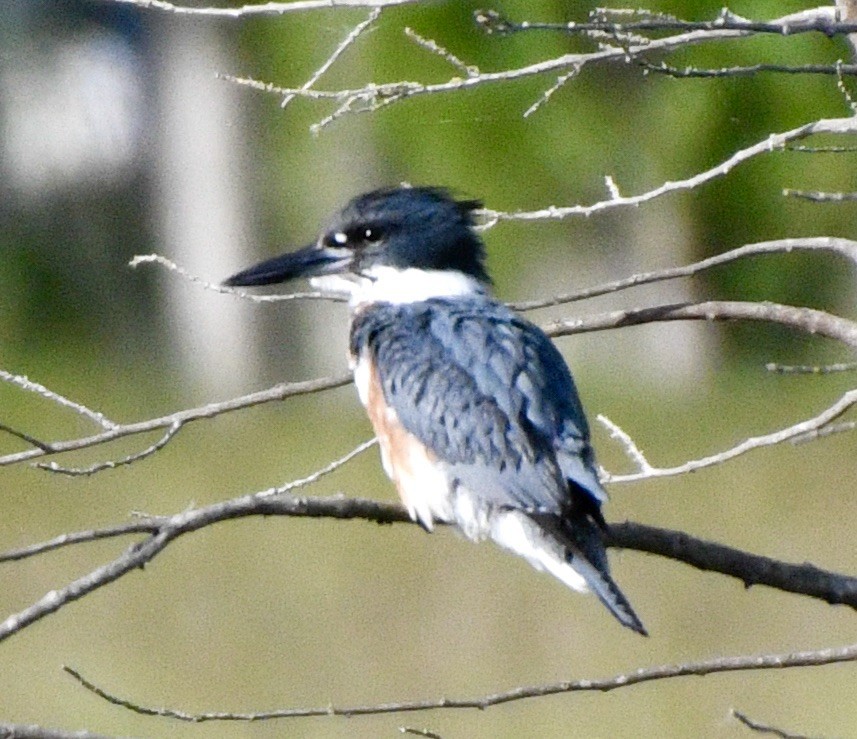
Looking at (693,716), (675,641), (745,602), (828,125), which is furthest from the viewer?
(745,602)

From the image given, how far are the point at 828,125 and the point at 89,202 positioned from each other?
903cm

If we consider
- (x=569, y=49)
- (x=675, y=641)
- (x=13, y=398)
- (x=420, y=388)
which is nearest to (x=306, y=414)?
(x=13, y=398)

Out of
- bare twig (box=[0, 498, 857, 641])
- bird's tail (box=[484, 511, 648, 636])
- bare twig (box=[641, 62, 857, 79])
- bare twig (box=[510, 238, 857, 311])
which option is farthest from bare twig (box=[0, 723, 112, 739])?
bare twig (box=[641, 62, 857, 79])

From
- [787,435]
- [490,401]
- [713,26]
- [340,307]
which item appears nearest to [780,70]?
[713,26]

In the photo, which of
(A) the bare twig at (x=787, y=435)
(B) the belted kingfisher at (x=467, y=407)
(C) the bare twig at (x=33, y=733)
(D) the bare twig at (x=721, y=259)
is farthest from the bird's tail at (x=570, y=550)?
(C) the bare twig at (x=33, y=733)

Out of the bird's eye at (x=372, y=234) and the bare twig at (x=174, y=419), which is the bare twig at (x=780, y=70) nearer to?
the bare twig at (x=174, y=419)

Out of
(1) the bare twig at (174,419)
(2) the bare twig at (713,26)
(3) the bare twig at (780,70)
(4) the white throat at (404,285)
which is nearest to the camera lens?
(2) the bare twig at (713,26)

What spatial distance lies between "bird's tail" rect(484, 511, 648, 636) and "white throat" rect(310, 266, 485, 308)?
0.46 metres

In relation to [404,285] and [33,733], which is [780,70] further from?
[33,733]

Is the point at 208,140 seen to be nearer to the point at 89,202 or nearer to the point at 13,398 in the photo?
the point at 89,202

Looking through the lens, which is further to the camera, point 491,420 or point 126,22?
point 126,22

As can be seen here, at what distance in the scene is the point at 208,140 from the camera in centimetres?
1005

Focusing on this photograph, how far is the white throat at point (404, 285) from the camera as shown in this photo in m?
2.47

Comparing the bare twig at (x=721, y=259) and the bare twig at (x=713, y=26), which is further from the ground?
the bare twig at (x=713, y=26)
